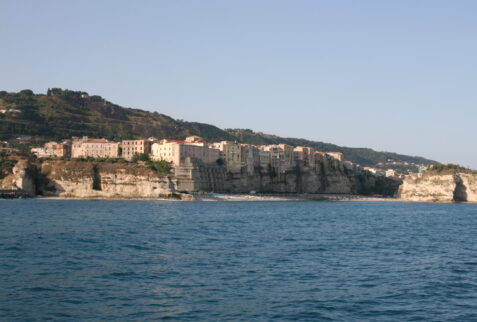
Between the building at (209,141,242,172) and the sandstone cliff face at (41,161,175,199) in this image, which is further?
the building at (209,141,242,172)

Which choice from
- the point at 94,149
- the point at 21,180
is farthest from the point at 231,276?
the point at 94,149

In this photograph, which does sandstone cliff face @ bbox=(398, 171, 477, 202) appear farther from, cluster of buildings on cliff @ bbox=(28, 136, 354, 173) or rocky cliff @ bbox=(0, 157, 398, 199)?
rocky cliff @ bbox=(0, 157, 398, 199)

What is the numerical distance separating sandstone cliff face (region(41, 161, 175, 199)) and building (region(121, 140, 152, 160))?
58.5ft

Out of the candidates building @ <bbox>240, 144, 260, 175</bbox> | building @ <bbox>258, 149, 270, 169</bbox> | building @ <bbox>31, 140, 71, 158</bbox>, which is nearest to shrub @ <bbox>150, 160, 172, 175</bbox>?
building @ <bbox>240, 144, 260, 175</bbox>

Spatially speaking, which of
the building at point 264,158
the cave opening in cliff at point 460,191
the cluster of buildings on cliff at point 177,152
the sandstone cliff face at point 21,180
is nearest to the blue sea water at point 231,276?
the sandstone cliff face at point 21,180

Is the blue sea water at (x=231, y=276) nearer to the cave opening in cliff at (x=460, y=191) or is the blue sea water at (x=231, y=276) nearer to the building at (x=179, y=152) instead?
the building at (x=179, y=152)

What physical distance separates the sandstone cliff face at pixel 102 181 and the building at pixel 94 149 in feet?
53.7

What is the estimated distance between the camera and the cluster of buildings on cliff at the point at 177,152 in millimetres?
110012

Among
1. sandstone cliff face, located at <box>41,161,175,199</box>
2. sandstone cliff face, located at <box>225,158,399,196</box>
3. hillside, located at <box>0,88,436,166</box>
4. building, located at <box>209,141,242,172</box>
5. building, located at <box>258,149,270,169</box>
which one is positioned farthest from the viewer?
hillside, located at <box>0,88,436,166</box>

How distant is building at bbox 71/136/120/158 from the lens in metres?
114

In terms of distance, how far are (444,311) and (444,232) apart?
2739 centimetres

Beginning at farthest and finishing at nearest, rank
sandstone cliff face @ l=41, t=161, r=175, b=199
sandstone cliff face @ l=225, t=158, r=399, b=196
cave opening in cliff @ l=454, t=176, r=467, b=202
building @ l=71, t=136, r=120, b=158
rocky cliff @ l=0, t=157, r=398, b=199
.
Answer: sandstone cliff face @ l=225, t=158, r=399, b=196
cave opening in cliff @ l=454, t=176, r=467, b=202
building @ l=71, t=136, r=120, b=158
sandstone cliff face @ l=41, t=161, r=175, b=199
rocky cliff @ l=0, t=157, r=398, b=199

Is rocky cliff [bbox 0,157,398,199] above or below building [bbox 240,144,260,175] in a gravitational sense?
below

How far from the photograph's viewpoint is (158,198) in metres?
93.4
